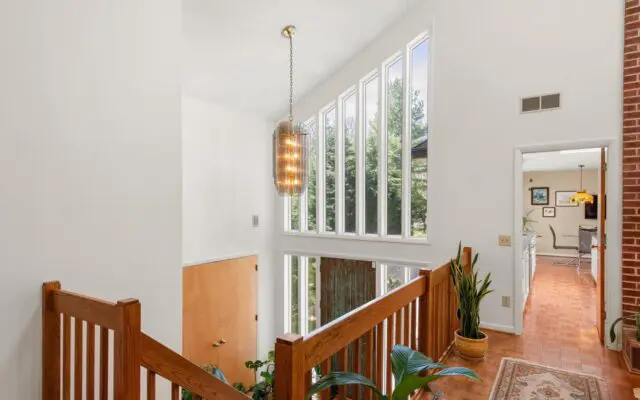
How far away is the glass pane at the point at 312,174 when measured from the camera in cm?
555

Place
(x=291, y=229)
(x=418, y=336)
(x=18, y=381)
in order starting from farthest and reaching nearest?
(x=291, y=229)
(x=418, y=336)
(x=18, y=381)

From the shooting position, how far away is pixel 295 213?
19.1ft

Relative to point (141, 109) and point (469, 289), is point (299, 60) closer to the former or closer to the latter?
point (141, 109)

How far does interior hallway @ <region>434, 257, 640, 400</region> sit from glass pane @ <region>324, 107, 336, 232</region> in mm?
2623

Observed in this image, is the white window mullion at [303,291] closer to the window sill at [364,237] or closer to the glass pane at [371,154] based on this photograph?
the window sill at [364,237]

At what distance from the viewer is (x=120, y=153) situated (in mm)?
2203

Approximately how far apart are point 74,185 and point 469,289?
312 centimetres

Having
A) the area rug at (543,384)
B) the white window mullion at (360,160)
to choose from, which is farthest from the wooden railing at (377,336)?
the white window mullion at (360,160)

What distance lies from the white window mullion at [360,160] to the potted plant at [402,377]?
328cm

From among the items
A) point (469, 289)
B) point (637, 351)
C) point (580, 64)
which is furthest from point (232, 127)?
point (637, 351)

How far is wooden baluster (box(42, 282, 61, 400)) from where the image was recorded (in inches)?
71.1

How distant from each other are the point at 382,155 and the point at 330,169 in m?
0.91

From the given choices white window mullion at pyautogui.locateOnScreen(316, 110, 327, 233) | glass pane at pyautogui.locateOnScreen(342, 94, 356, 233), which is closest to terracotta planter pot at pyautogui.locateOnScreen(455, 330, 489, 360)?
glass pane at pyautogui.locateOnScreen(342, 94, 356, 233)

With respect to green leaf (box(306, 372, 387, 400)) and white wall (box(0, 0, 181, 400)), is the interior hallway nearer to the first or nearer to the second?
green leaf (box(306, 372, 387, 400))
